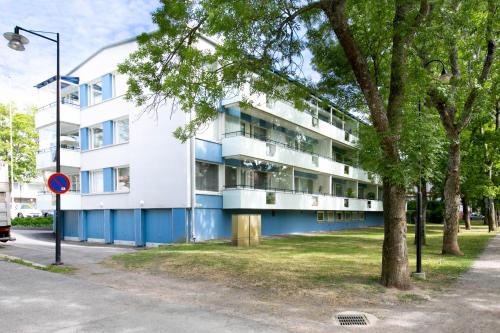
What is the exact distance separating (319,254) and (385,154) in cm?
737

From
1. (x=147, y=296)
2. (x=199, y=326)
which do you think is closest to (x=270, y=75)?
(x=147, y=296)

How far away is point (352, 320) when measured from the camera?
674cm

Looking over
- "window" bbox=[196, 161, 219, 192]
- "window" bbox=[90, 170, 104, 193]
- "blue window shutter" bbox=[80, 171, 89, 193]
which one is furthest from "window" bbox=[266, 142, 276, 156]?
"blue window shutter" bbox=[80, 171, 89, 193]

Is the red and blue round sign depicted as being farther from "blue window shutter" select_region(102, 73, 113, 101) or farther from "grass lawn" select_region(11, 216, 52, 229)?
"grass lawn" select_region(11, 216, 52, 229)

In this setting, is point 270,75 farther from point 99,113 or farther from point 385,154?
point 99,113

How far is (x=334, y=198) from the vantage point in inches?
1281

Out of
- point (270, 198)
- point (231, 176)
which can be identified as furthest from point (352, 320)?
point (231, 176)

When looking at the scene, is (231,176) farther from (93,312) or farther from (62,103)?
(93,312)

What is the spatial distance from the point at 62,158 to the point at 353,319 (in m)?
23.8

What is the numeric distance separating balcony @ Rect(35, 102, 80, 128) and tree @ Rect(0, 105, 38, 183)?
2130 cm

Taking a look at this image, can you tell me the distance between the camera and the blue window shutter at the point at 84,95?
89.1 feet

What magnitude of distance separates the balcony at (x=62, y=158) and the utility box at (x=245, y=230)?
13.7 metres

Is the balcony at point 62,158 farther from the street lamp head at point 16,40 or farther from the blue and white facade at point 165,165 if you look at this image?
the street lamp head at point 16,40

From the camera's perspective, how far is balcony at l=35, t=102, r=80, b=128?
2664cm
